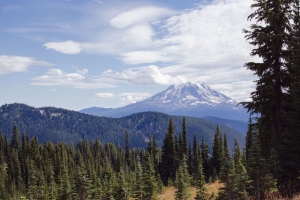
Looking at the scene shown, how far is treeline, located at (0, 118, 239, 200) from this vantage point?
1563 inches

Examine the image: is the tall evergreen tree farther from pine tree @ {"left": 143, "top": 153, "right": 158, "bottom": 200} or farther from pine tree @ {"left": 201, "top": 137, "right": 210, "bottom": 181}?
pine tree @ {"left": 201, "top": 137, "right": 210, "bottom": 181}

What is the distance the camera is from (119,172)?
39938 millimetres

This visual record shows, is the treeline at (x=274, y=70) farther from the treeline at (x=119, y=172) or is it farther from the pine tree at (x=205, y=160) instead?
the pine tree at (x=205, y=160)

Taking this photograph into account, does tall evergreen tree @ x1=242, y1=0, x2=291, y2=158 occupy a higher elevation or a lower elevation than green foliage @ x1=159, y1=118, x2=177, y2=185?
higher

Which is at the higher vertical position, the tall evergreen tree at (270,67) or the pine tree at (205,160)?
the tall evergreen tree at (270,67)

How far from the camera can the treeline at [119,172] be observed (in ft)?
130

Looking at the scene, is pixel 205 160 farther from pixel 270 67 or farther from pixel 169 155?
pixel 270 67

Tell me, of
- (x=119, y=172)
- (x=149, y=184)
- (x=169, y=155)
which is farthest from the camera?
(x=169, y=155)

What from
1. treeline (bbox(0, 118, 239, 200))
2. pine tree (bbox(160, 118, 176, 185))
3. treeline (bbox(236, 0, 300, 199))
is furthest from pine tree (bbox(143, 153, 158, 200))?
pine tree (bbox(160, 118, 176, 185))

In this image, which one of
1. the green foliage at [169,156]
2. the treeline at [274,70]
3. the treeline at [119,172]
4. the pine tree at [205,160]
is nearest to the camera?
the treeline at [274,70]

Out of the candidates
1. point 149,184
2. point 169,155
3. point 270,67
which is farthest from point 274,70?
point 169,155

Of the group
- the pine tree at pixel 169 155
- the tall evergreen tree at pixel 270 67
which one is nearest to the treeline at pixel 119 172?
the pine tree at pixel 169 155

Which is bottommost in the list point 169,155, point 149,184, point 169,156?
point 169,156

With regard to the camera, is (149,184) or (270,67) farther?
(149,184)
